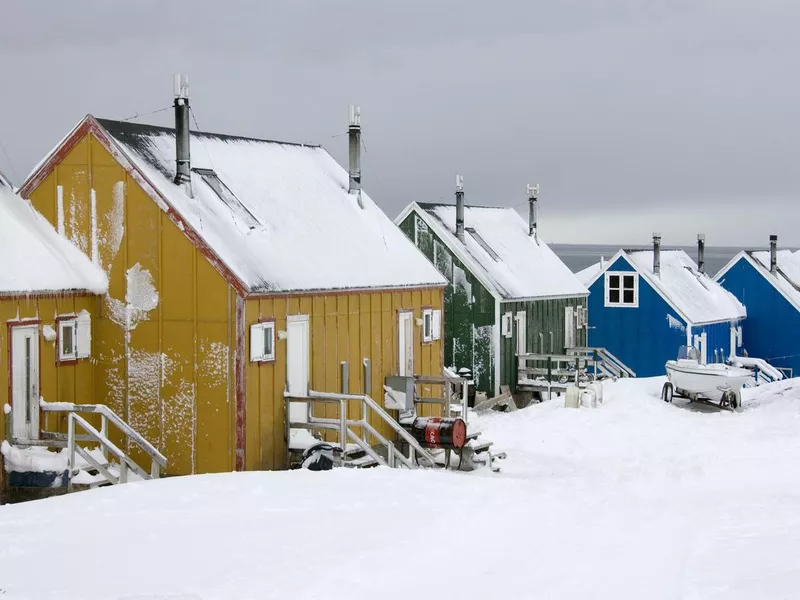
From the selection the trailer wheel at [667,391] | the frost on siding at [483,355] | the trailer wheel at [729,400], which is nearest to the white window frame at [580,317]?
the frost on siding at [483,355]

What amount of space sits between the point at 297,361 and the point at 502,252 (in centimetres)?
1953

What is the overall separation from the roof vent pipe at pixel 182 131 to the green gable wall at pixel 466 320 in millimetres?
16620

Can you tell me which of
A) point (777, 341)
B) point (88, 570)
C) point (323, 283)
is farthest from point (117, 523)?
point (777, 341)

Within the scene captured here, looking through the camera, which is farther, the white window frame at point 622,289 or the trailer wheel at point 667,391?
the white window frame at point 622,289

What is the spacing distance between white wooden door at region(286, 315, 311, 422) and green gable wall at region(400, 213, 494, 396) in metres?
15.4

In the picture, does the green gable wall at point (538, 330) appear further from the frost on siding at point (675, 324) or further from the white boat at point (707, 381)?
the white boat at point (707, 381)

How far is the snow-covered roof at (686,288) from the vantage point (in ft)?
147

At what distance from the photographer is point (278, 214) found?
2316 centimetres

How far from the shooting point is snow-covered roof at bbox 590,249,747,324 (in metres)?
44.7

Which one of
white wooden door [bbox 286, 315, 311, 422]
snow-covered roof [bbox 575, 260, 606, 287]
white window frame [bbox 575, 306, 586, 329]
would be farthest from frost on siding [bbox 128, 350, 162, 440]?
snow-covered roof [bbox 575, 260, 606, 287]

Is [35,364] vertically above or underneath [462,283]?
underneath

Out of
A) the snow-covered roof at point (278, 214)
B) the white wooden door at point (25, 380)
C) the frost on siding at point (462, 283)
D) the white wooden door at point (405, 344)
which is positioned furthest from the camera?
the frost on siding at point (462, 283)

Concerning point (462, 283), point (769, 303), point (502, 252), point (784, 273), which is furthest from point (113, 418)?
point (784, 273)

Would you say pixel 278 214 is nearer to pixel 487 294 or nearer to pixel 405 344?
pixel 405 344
